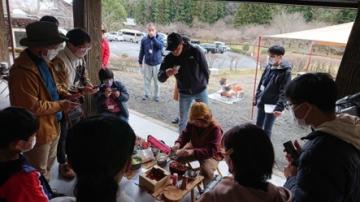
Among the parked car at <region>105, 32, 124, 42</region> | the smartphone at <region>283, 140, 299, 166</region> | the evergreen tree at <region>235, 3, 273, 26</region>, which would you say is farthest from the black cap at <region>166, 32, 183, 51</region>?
the parked car at <region>105, 32, 124, 42</region>

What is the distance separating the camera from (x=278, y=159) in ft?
11.9

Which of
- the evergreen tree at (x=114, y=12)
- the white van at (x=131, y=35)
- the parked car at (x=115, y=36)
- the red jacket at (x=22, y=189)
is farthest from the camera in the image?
the parked car at (x=115, y=36)

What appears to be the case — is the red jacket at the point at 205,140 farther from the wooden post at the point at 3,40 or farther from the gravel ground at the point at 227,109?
the wooden post at the point at 3,40

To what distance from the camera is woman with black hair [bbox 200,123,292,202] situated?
1118 millimetres

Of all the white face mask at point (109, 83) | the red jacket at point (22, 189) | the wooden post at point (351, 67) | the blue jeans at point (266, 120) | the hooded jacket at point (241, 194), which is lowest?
the blue jeans at point (266, 120)

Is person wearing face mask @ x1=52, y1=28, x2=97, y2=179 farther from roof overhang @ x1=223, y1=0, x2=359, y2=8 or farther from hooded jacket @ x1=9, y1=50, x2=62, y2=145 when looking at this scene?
roof overhang @ x1=223, y1=0, x2=359, y2=8

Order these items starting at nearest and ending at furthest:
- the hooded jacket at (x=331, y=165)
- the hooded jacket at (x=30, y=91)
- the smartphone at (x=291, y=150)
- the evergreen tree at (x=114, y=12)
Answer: the hooded jacket at (x=331, y=165) < the smartphone at (x=291, y=150) < the hooded jacket at (x=30, y=91) < the evergreen tree at (x=114, y=12)

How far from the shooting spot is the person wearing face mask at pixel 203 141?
258 centimetres

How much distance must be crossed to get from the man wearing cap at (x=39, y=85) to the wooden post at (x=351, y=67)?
1959mm

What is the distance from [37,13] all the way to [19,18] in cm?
49

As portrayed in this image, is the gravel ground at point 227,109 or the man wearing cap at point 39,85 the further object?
the gravel ground at point 227,109

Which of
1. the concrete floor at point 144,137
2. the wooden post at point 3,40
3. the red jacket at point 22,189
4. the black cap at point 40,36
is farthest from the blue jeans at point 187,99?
the wooden post at point 3,40

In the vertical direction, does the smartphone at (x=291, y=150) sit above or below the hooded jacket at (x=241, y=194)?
above

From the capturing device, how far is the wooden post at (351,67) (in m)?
1.67
